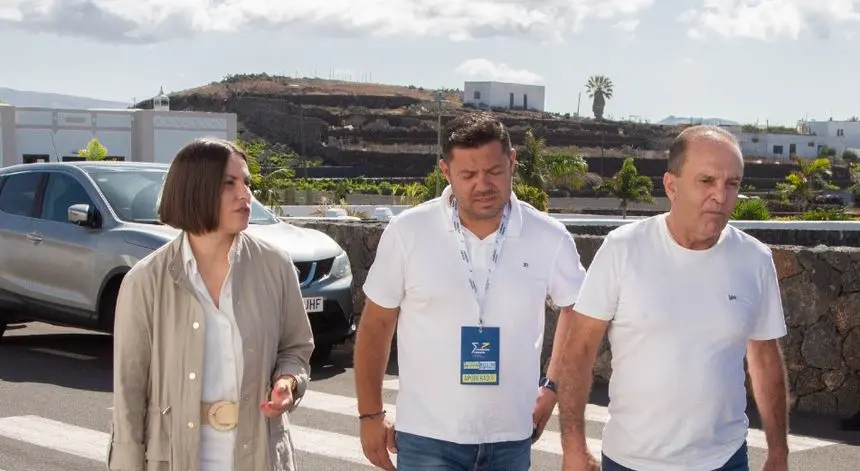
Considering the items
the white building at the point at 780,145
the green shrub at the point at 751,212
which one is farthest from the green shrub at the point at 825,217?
the white building at the point at 780,145

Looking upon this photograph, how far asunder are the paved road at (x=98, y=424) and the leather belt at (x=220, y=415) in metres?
3.58

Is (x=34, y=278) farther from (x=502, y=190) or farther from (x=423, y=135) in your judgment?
(x=423, y=135)

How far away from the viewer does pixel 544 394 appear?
444 cm

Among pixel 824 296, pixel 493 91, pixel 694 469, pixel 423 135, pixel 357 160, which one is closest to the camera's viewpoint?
pixel 694 469

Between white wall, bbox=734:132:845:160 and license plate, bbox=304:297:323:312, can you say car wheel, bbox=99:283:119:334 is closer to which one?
license plate, bbox=304:297:323:312

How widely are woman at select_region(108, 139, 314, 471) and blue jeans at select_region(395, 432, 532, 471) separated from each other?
415mm

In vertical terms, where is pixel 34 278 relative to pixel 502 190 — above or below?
below

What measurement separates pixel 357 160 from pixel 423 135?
494 inches

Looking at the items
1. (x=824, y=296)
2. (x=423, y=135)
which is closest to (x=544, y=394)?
(x=824, y=296)

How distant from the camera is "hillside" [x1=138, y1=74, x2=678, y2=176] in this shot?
427 ft

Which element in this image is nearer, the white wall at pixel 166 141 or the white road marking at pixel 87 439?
the white road marking at pixel 87 439

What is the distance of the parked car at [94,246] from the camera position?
1094 centimetres

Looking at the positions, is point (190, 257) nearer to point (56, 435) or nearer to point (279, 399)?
point (279, 399)

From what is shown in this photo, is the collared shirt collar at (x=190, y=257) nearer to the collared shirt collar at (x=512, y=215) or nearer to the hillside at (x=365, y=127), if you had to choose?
the collared shirt collar at (x=512, y=215)
